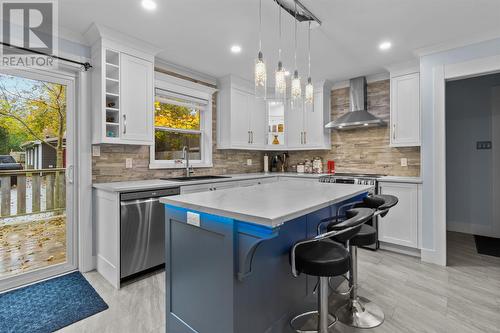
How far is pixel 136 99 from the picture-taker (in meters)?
2.98

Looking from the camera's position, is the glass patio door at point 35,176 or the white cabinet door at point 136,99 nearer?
the glass patio door at point 35,176

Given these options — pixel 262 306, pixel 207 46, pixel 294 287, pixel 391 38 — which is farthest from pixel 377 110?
pixel 262 306

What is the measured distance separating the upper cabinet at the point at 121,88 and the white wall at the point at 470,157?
4.84 meters

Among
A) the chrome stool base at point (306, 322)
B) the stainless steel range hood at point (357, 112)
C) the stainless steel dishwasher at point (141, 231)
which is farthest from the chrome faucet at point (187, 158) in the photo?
the chrome stool base at point (306, 322)

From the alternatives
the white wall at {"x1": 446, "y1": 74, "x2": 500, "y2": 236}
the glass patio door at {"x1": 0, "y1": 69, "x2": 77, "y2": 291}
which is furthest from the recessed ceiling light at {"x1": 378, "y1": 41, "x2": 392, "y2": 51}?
the glass patio door at {"x1": 0, "y1": 69, "x2": 77, "y2": 291}

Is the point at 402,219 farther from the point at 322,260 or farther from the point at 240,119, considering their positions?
the point at 240,119

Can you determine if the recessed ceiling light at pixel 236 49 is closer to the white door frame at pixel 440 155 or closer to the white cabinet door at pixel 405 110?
the white cabinet door at pixel 405 110

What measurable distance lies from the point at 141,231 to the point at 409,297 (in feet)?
8.81

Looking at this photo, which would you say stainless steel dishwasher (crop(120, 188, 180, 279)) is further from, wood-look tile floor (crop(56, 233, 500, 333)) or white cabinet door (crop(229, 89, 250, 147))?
white cabinet door (crop(229, 89, 250, 147))

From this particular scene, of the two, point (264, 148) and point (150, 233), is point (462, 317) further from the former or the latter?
point (264, 148)

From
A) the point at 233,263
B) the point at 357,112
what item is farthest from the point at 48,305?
the point at 357,112

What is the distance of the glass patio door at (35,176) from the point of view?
251cm

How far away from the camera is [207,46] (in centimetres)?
312

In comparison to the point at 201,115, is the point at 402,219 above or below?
below
